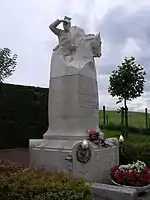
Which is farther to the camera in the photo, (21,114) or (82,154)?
(21,114)

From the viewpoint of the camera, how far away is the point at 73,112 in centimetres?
707

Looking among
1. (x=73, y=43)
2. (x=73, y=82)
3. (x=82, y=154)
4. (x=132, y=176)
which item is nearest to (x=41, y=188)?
(x=82, y=154)

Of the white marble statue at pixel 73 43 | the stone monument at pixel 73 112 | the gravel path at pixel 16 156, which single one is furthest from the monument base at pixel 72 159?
the white marble statue at pixel 73 43

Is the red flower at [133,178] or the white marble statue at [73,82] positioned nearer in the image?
the red flower at [133,178]

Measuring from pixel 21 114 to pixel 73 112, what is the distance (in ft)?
8.96

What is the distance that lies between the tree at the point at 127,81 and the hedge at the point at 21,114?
4.30 m

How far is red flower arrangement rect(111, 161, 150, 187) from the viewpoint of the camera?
633cm

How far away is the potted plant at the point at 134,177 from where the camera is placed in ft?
20.7

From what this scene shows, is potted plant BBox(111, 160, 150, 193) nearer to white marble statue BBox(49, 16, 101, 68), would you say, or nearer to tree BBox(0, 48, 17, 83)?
white marble statue BBox(49, 16, 101, 68)

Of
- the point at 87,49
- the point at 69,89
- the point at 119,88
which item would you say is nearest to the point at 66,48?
the point at 87,49

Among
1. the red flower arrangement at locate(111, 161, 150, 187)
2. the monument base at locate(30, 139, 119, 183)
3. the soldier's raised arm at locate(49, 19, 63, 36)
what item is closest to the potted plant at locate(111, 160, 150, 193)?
the red flower arrangement at locate(111, 161, 150, 187)

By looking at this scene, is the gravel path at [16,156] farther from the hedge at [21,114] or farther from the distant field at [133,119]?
the distant field at [133,119]

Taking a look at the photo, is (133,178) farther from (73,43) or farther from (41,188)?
(73,43)

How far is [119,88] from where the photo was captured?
531 inches
